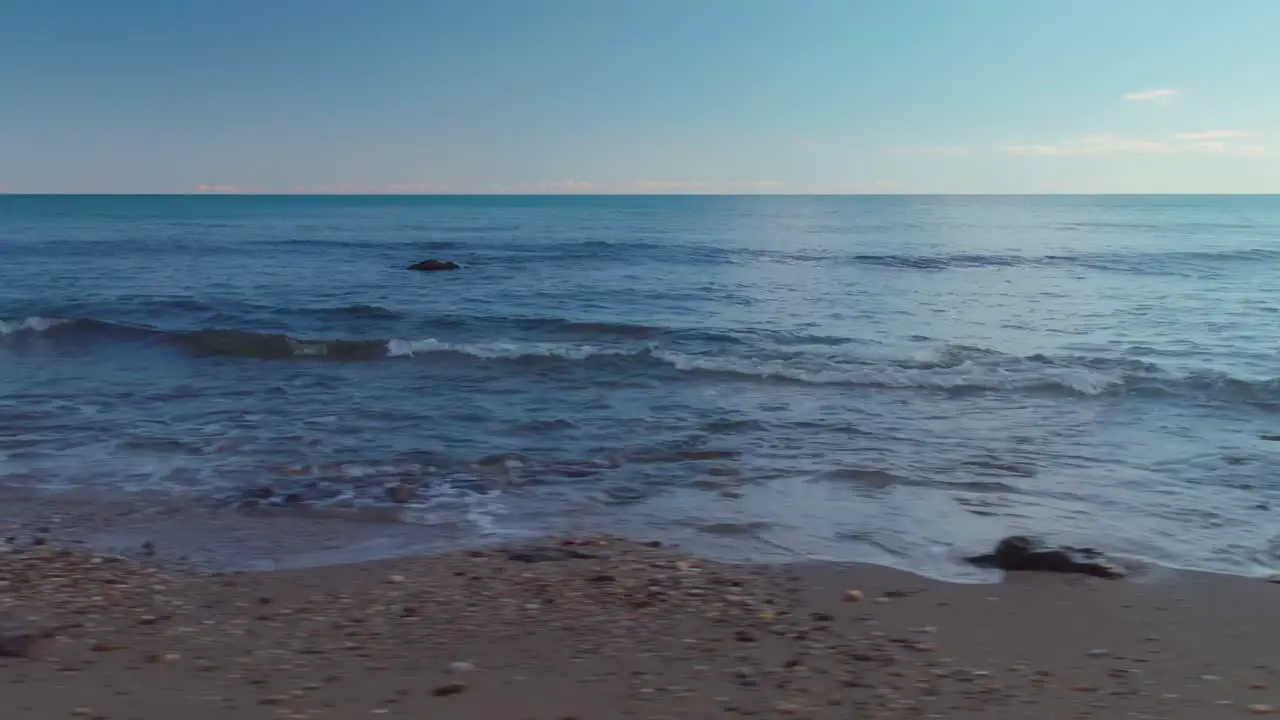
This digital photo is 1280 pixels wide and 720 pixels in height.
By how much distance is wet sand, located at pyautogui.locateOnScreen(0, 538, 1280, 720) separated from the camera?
4.21 metres

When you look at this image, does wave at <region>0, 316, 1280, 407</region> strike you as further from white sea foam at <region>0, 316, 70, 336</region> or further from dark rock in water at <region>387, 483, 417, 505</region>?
dark rock in water at <region>387, 483, 417, 505</region>

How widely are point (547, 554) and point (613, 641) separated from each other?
165 cm

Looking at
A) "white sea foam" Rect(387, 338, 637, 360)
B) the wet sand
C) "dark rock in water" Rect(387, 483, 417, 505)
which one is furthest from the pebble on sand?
"white sea foam" Rect(387, 338, 637, 360)

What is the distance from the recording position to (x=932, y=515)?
755 cm

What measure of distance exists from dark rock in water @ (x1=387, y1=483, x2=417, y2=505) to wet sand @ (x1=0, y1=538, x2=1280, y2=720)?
167 centimetres

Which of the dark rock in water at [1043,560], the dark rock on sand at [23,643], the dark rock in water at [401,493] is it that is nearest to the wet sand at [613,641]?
the dark rock on sand at [23,643]

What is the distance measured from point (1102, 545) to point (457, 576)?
15.9 ft

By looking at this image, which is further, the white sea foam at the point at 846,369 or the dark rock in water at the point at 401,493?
the white sea foam at the point at 846,369

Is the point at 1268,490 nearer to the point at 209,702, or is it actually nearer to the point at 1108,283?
the point at 209,702

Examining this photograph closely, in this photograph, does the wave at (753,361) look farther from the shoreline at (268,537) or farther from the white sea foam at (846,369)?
the shoreline at (268,537)

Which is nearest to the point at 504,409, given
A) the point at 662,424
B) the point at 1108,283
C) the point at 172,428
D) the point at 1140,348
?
the point at 662,424

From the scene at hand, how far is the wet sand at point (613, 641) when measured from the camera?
13.8 feet

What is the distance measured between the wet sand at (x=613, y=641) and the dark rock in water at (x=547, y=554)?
0.07 ft

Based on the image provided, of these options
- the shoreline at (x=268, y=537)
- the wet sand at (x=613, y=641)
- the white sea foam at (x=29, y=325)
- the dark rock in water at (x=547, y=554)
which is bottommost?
the shoreline at (x=268, y=537)
